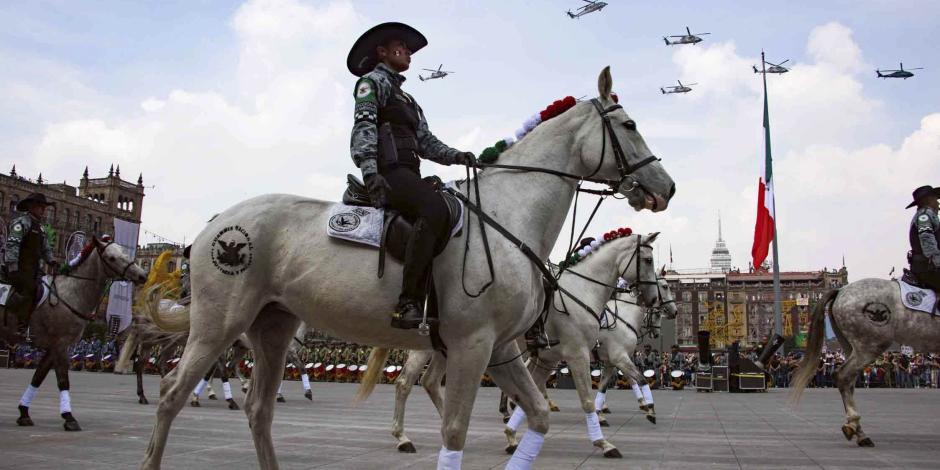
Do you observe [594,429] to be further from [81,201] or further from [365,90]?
[81,201]

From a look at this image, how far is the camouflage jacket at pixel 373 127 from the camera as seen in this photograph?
4.70 metres

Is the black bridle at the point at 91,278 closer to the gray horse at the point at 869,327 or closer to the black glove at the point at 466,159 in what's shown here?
the black glove at the point at 466,159

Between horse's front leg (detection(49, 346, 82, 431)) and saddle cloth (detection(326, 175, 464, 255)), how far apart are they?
270 inches

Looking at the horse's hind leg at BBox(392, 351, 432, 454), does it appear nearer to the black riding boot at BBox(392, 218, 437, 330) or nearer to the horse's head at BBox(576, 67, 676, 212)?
the black riding boot at BBox(392, 218, 437, 330)

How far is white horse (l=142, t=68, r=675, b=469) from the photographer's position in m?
4.54

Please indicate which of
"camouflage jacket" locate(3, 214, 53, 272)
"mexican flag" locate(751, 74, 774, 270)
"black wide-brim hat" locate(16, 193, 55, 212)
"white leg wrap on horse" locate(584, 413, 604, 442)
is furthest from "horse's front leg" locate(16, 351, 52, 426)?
"mexican flag" locate(751, 74, 774, 270)

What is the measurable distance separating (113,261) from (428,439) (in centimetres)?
572

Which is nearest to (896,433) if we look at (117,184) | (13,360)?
(13,360)

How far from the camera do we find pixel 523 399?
16.0 feet

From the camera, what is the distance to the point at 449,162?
5.21 meters

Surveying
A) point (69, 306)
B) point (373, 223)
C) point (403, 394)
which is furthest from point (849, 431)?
point (69, 306)

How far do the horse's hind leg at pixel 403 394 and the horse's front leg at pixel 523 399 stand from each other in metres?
3.94

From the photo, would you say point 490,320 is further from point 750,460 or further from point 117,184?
point 117,184

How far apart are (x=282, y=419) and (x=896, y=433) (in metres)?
10.1
